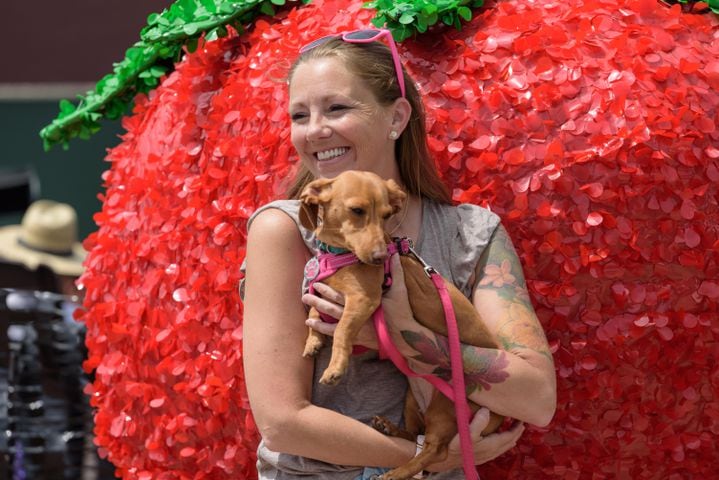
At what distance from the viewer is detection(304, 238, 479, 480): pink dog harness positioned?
206 centimetres

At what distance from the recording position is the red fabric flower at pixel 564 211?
8.00 ft

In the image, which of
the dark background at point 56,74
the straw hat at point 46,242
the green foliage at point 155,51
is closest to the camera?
the green foliage at point 155,51

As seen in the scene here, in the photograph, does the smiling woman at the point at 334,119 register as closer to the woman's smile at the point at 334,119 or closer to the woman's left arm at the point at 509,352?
the woman's smile at the point at 334,119

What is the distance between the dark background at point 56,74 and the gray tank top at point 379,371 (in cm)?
560

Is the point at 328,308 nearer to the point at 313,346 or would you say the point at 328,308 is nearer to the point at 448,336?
the point at 313,346

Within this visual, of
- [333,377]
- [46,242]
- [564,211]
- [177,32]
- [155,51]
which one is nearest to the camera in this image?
[333,377]

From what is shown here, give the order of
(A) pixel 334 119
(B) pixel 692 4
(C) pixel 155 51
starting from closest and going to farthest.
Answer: (A) pixel 334 119 < (B) pixel 692 4 < (C) pixel 155 51

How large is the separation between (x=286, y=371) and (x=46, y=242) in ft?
13.7

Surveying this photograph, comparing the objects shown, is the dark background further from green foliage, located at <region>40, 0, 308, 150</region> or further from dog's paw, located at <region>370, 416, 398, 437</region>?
dog's paw, located at <region>370, 416, 398, 437</region>

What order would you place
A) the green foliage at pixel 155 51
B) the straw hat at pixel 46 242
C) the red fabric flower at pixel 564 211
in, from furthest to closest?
the straw hat at pixel 46 242, the green foliage at pixel 155 51, the red fabric flower at pixel 564 211

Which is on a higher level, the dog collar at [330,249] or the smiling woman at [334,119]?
the smiling woman at [334,119]

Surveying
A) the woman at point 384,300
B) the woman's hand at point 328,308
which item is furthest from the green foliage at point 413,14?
the woman's hand at point 328,308

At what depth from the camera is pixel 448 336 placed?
2090mm

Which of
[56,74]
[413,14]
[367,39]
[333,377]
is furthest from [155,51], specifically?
[56,74]
